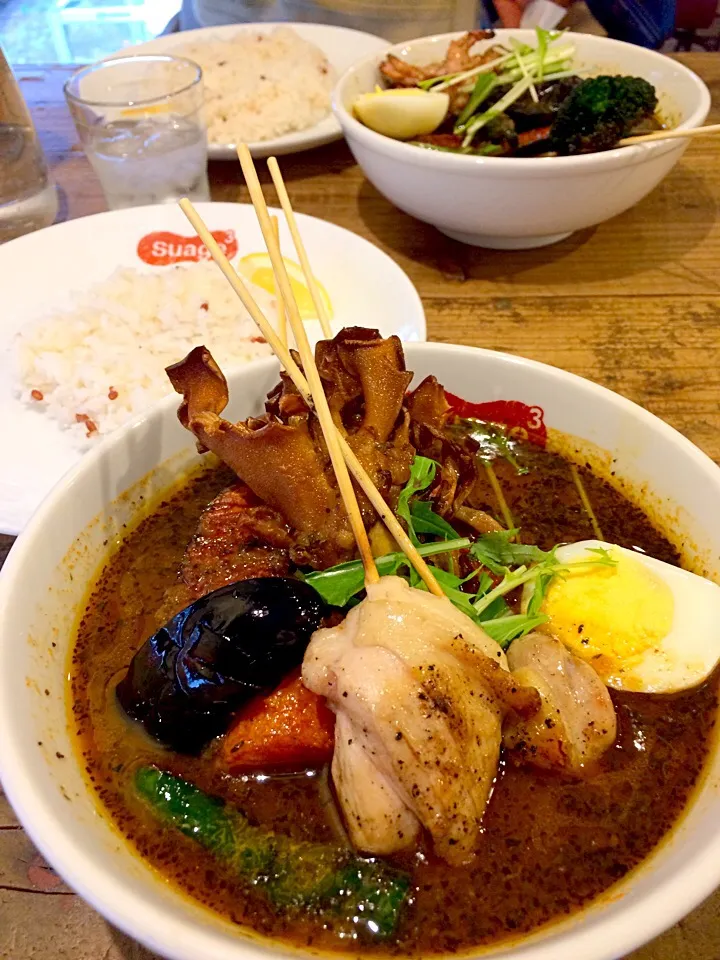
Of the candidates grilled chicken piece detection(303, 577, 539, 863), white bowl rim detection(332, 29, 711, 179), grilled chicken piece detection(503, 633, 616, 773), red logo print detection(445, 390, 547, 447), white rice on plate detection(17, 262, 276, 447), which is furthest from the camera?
white bowl rim detection(332, 29, 711, 179)

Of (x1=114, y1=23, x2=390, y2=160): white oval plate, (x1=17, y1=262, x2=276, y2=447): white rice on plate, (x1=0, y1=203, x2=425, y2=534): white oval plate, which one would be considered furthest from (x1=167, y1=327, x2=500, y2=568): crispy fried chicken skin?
(x1=114, y1=23, x2=390, y2=160): white oval plate

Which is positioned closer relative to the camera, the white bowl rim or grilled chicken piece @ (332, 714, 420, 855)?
grilled chicken piece @ (332, 714, 420, 855)

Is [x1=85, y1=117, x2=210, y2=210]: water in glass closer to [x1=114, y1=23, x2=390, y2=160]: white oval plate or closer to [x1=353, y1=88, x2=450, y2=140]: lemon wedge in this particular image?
[x1=353, y1=88, x2=450, y2=140]: lemon wedge

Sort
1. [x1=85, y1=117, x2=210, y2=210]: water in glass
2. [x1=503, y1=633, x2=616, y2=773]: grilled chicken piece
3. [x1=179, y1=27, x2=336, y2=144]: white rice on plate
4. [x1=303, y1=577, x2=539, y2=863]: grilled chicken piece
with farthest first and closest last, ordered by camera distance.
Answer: [x1=179, y1=27, x2=336, y2=144]: white rice on plate, [x1=85, y1=117, x2=210, y2=210]: water in glass, [x1=503, y1=633, x2=616, y2=773]: grilled chicken piece, [x1=303, y1=577, x2=539, y2=863]: grilled chicken piece

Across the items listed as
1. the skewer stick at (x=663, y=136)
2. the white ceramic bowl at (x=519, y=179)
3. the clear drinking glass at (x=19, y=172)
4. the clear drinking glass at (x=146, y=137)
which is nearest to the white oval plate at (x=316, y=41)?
the clear drinking glass at (x=146, y=137)

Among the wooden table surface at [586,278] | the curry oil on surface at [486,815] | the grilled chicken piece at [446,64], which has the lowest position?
the wooden table surface at [586,278]

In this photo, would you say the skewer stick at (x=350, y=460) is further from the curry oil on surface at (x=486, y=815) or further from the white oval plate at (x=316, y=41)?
the white oval plate at (x=316, y=41)

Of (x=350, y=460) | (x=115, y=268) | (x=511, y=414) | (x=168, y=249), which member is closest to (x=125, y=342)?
(x=115, y=268)
